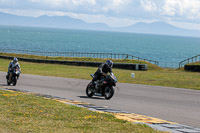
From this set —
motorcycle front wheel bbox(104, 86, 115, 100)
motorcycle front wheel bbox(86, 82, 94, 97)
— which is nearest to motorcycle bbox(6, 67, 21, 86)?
motorcycle front wheel bbox(86, 82, 94, 97)

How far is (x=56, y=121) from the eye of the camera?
8891mm

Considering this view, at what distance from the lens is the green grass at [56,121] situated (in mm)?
7832

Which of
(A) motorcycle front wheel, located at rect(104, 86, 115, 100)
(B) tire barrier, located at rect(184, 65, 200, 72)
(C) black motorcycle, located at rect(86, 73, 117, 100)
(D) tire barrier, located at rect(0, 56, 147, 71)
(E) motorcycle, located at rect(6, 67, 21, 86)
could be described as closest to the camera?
(C) black motorcycle, located at rect(86, 73, 117, 100)

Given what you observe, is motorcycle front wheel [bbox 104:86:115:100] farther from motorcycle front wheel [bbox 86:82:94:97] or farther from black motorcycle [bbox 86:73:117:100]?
motorcycle front wheel [bbox 86:82:94:97]

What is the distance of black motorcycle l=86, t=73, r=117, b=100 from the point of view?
1543 cm

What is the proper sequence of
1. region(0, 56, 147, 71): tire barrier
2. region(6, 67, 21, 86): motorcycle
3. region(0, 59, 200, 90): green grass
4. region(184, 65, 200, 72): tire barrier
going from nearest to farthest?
region(6, 67, 21, 86): motorcycle
region(0, 59, 200, 90): green grass
region(184, 65, 200, 72): tire barrier
region(0, 56, 147, 71): tire barrier

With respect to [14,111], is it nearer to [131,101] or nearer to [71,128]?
[71,128]

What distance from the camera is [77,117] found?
31.9 ft

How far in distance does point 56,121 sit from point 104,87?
744 cm

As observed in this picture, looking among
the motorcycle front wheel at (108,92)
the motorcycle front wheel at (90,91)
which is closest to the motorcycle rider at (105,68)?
the motorcycle front wheel at (108,92)

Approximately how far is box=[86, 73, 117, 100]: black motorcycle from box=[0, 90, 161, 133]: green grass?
4234 millimetres

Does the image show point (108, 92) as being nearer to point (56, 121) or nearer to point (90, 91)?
point (90, 91)

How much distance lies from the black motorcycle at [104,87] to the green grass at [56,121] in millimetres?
4234

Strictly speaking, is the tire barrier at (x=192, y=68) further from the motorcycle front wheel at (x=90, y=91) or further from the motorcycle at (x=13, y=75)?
the motorcycle front wheel at (x=90, y=91)
